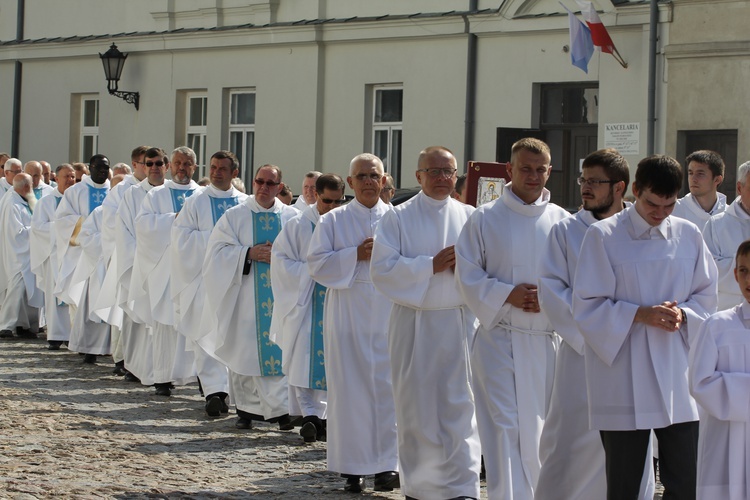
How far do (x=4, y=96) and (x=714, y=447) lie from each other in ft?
81.8

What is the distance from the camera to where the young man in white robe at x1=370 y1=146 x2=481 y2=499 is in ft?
25.2

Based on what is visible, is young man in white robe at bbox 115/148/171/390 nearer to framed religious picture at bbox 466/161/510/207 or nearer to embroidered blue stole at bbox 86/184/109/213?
embroidered blue stole at bbox 86/184/109/213

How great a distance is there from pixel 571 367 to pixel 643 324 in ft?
2.18

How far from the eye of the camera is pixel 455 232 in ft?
26.5

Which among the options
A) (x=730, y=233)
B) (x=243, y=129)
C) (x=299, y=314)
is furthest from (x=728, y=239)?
(x=243, y=129)

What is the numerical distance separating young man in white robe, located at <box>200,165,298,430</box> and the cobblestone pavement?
51cm

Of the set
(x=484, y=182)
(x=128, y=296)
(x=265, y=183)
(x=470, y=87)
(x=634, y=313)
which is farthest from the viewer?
(x=470, y=87)

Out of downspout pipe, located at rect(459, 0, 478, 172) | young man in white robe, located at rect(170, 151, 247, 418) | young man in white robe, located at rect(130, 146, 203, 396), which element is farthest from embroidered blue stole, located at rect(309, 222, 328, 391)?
downspout pipe, located at rect(459, 0, 478, 172)

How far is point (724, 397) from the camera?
564 cm

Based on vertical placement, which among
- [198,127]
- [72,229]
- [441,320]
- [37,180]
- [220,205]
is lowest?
[441,320]

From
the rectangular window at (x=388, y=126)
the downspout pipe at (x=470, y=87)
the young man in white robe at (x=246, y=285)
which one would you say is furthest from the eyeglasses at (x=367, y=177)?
the rectangular window at (x=388, y=126)

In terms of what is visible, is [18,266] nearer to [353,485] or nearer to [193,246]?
[193,246]

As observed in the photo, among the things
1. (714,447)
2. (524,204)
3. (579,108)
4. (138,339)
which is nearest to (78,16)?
(579,108)

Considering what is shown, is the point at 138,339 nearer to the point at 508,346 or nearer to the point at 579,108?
the point at 508,346
